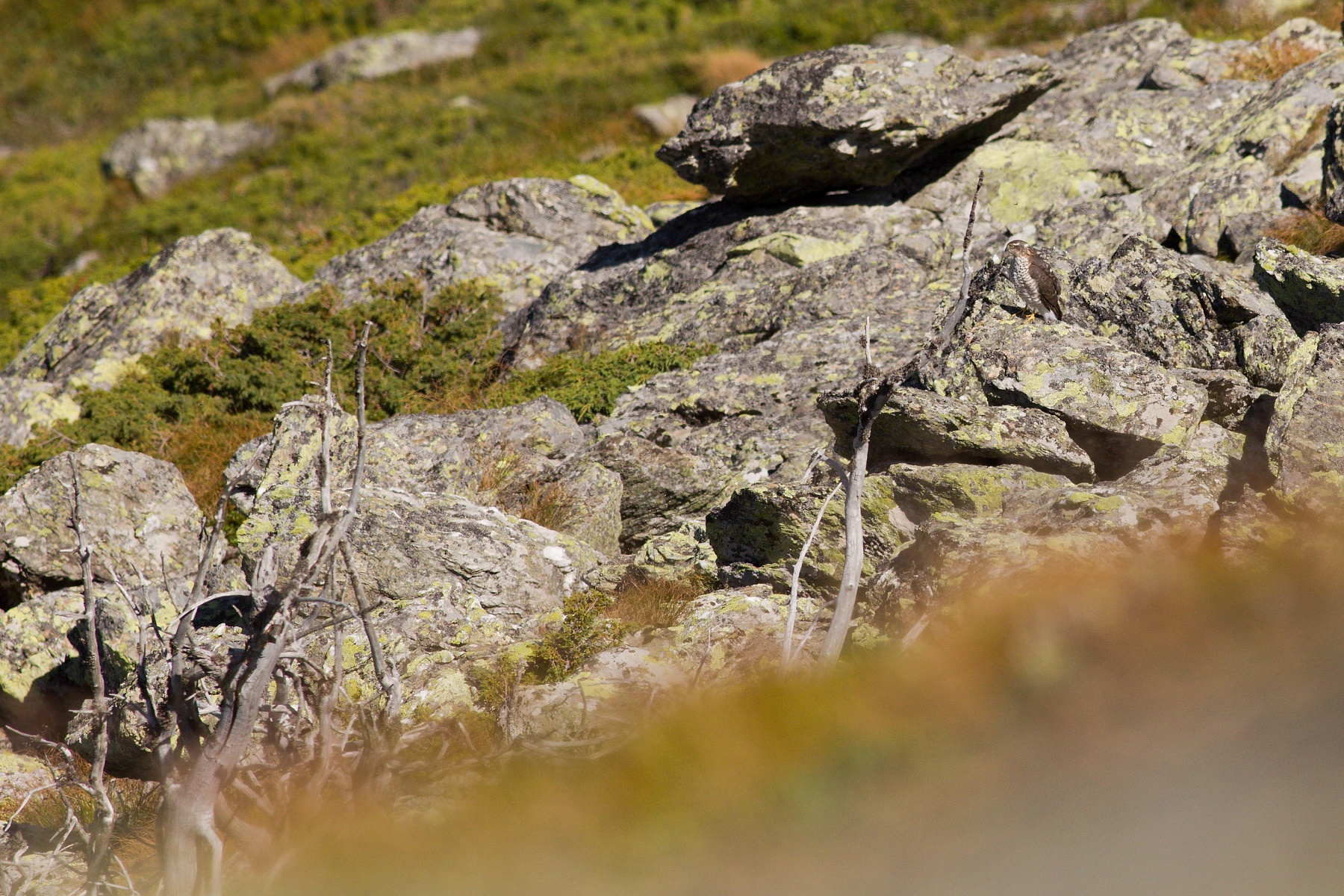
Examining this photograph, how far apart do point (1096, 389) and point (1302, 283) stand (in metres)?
2.18

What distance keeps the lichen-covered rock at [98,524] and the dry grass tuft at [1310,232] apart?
12.9 metres

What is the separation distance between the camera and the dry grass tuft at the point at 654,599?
7.45 metres

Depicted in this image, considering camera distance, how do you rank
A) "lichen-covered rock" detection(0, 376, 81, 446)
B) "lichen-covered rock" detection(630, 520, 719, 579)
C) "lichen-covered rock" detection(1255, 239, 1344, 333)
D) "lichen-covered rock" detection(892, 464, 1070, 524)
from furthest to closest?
"lichen-covered rock" detection(0, 376, 81, 446)
"lichen-covered rock" detection(630, 520, 719, 579)
"lichen-covered rock" detection(1255, 239, 1344, 333)
"lichen-covered rock" detection(892, 464, 1070, 524)

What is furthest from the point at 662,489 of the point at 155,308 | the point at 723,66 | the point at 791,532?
the point at 723,66

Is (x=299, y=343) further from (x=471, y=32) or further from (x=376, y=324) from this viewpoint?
(x=471, y=32)

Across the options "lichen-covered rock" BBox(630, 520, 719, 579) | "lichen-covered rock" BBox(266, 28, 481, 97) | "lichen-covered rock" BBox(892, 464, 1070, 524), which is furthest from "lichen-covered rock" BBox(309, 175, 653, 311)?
"lichen-covered rock" BBox(266, 28, 481, 97)

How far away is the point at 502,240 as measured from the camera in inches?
664

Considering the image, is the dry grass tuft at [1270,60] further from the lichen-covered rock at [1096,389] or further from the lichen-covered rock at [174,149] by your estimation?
the lichen-covered rock at [174,149]

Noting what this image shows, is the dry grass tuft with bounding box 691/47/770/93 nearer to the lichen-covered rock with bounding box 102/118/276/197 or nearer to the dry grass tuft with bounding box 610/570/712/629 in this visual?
the lichen-covered rock with bounding box 102/118/276/197

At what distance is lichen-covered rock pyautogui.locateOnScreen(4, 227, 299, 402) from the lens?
49.6 ft

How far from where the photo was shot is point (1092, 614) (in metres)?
4.88

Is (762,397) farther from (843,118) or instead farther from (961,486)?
(843,118)

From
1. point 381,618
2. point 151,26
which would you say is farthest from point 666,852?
point 151,26

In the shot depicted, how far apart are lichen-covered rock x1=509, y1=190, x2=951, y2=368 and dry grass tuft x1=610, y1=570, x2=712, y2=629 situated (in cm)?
511
